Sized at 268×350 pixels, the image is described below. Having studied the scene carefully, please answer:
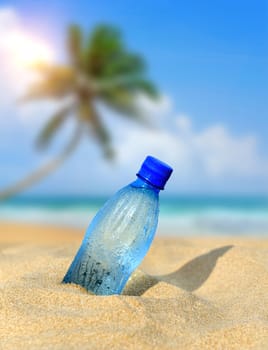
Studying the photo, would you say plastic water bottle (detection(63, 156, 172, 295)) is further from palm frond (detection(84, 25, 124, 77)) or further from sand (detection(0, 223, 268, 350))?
palm frond (detection(84, 25, 124, 77))

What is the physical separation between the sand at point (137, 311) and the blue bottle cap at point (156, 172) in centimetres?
40

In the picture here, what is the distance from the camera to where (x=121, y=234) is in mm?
1829

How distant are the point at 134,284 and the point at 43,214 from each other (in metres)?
20.3

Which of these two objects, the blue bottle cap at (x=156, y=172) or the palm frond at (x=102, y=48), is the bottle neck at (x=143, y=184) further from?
the palm frond at (x=102, y=48)

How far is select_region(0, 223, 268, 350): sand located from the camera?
143 centimetres

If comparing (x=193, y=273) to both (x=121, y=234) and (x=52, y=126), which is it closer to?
(x=121, y=234)

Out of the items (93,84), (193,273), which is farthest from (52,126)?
(193,273)

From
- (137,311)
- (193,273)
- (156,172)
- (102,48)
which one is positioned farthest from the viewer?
(102,48)

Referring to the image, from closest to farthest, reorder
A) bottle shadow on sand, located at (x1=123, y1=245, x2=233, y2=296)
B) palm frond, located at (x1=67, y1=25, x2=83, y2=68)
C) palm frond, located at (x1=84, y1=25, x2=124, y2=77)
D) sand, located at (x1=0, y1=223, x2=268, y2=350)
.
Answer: sand, located at (x1=0, y1=223, x2=268, y2=350) < bottle shadow on sand, located at (x1=123, y1=245, x2=233, y2=296) < palm frond, located at (x1=84, y1=25, x2=124, y2=77) < palm frond, located at (x1=67, y1=25, x2=83, y2=68)

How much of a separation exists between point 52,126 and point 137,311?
13.1 m

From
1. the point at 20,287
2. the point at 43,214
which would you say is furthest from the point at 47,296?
the point at 43,214

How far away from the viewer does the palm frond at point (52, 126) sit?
45.9 feet

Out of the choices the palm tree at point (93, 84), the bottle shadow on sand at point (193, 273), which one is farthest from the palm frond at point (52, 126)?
the bottle shadow on sand at point (193, 273)

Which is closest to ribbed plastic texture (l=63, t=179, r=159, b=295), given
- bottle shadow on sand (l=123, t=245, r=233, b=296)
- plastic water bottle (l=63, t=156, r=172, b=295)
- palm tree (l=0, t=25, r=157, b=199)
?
plastic water bottle (l=63, t=156, r=172, b=295)
